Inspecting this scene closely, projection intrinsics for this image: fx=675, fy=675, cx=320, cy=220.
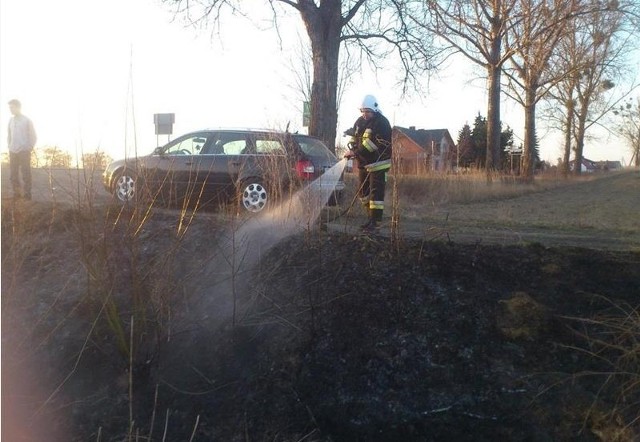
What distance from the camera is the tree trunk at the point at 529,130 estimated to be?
2807 centimetres

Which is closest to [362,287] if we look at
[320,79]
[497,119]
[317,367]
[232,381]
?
[317,367]

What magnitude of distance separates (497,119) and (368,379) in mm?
21304

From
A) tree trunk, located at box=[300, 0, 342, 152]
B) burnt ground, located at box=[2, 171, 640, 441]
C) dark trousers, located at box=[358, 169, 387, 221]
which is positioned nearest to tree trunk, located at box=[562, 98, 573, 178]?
tree trunk, located at box=[300, 0, 342, 152]

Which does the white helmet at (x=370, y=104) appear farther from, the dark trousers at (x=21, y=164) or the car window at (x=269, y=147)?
the dark trousers at (x=21, y=164)

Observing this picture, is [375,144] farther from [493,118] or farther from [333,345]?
[493,118]

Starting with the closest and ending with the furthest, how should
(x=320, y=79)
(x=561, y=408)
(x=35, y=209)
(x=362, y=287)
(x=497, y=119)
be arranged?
(x=561, y=408) < (x=362, y=287) < (x=35, y=209) < (x=320, y=79) < (x=497, y=119)

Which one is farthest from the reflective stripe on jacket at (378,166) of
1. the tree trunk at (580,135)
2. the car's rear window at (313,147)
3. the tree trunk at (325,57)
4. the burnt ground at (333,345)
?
the tree trunk at (580,135)

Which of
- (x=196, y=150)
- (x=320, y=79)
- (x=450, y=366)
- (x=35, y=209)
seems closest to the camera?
(x=450, y=366)

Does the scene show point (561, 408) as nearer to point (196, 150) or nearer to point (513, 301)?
point (513, 301)

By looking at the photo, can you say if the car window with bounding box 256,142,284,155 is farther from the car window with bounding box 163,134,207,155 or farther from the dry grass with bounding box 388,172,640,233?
the dry grass with bounding box 388,172,640,233

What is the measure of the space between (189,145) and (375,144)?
432 cm

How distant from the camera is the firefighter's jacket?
25.6ft

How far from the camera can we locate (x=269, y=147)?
8.36 metres

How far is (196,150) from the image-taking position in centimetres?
1109
